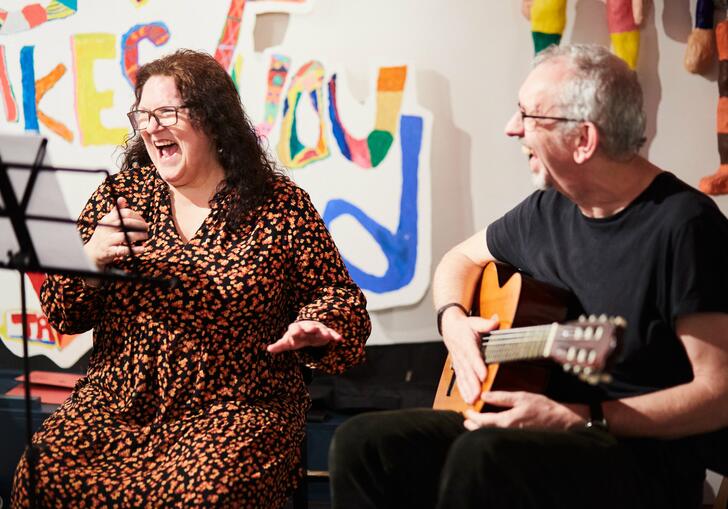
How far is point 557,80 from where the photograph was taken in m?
1.90

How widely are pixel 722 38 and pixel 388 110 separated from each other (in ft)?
3.74

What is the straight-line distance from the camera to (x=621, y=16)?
9.76ft

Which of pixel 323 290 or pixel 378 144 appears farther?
pixel 378 144

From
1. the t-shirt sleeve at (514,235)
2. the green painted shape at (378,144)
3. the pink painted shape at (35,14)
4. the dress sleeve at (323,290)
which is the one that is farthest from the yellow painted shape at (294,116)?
the t-shirt sleeve at (514,235)

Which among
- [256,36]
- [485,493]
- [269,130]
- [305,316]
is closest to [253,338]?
[305,316]

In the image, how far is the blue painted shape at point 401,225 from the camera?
3.17 meters

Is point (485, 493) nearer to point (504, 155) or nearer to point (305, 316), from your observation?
point (305, 316)

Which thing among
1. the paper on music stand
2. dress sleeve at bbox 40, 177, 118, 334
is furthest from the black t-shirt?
dress sleeve at bbox 40, 177, 118, 334

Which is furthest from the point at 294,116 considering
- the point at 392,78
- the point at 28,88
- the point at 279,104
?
the point at 28,88

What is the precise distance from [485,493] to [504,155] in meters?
1.70

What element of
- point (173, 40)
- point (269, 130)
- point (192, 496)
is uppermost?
point (173, 40)

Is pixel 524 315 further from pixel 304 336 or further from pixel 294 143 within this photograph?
pixel 294 143

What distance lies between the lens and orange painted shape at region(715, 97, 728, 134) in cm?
297

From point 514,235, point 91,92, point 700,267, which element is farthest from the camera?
point 91,92
